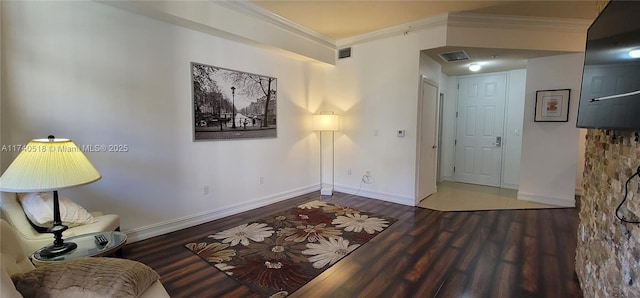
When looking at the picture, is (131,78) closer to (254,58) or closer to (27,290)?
(254,58)

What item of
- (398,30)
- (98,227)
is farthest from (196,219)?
(398,30)

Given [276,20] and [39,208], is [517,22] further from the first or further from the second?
[39,208]

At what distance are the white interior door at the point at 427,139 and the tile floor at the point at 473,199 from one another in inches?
8.8

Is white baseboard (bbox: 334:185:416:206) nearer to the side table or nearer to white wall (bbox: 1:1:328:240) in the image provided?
white wall (bbox: 1:1:328:240)

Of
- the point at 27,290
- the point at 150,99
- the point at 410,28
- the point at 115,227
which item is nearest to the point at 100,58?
the point at 150,99

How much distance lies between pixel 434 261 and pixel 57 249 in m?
2.87

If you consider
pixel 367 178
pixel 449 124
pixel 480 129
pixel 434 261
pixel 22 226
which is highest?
pixel 449 124

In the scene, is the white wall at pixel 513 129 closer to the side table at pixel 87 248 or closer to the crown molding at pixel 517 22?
the crown molding at pixel 517 22

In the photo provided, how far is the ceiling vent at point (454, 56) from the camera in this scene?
4.21 metres

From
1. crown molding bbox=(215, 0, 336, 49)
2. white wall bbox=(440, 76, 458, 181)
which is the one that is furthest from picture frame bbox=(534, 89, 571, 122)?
crown molding bbox=(215, 0, 336, 49)

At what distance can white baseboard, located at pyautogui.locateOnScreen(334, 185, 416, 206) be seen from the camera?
14.2ft

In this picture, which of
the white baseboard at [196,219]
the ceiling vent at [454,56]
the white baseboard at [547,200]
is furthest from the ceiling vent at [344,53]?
the white baseboard at [547,200]

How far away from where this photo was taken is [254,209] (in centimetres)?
407

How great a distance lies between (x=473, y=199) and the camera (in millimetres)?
4582
